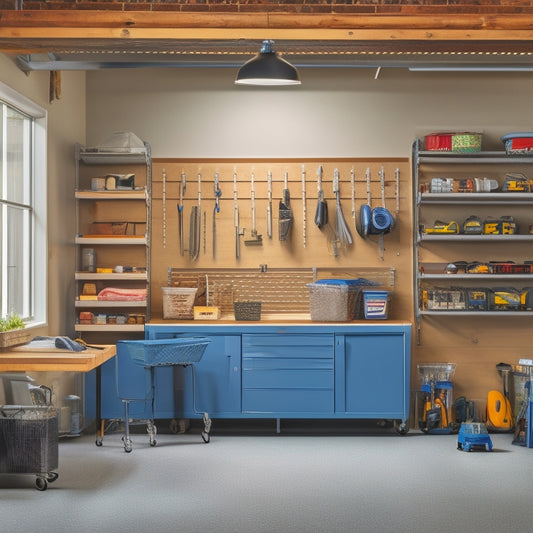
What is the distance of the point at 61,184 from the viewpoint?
A: 7.91 m

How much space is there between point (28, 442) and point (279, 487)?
168cm

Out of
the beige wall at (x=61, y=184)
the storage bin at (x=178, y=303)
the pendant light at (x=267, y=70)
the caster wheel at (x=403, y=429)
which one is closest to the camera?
the pendant light at (x=267, y=70)

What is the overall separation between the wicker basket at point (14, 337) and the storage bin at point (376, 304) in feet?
10.2

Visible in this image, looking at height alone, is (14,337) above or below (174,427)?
above

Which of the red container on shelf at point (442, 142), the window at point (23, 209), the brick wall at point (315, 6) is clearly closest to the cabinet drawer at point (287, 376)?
the window at point (23, 209)

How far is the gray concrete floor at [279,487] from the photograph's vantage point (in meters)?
5.10

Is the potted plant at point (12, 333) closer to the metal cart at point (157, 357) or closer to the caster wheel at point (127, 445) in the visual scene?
the metal cart at point (157, 357)

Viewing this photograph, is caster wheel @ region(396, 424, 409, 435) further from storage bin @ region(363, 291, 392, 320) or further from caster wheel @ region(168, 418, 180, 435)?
caster wheel @ region(168, 418, 180, 435)

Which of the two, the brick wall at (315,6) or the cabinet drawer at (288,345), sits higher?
the brick wall at (315,6)

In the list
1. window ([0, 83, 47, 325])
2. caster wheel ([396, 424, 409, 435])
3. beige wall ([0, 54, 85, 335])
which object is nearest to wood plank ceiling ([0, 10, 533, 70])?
window ([0, 83, 47, 325])

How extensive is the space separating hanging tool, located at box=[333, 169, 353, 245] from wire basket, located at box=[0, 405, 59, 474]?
358 cm

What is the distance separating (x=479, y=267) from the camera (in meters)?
8.10

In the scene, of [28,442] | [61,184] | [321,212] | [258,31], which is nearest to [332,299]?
[321,212]

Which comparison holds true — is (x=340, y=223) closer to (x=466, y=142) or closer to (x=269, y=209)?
(x=269, y=209)
